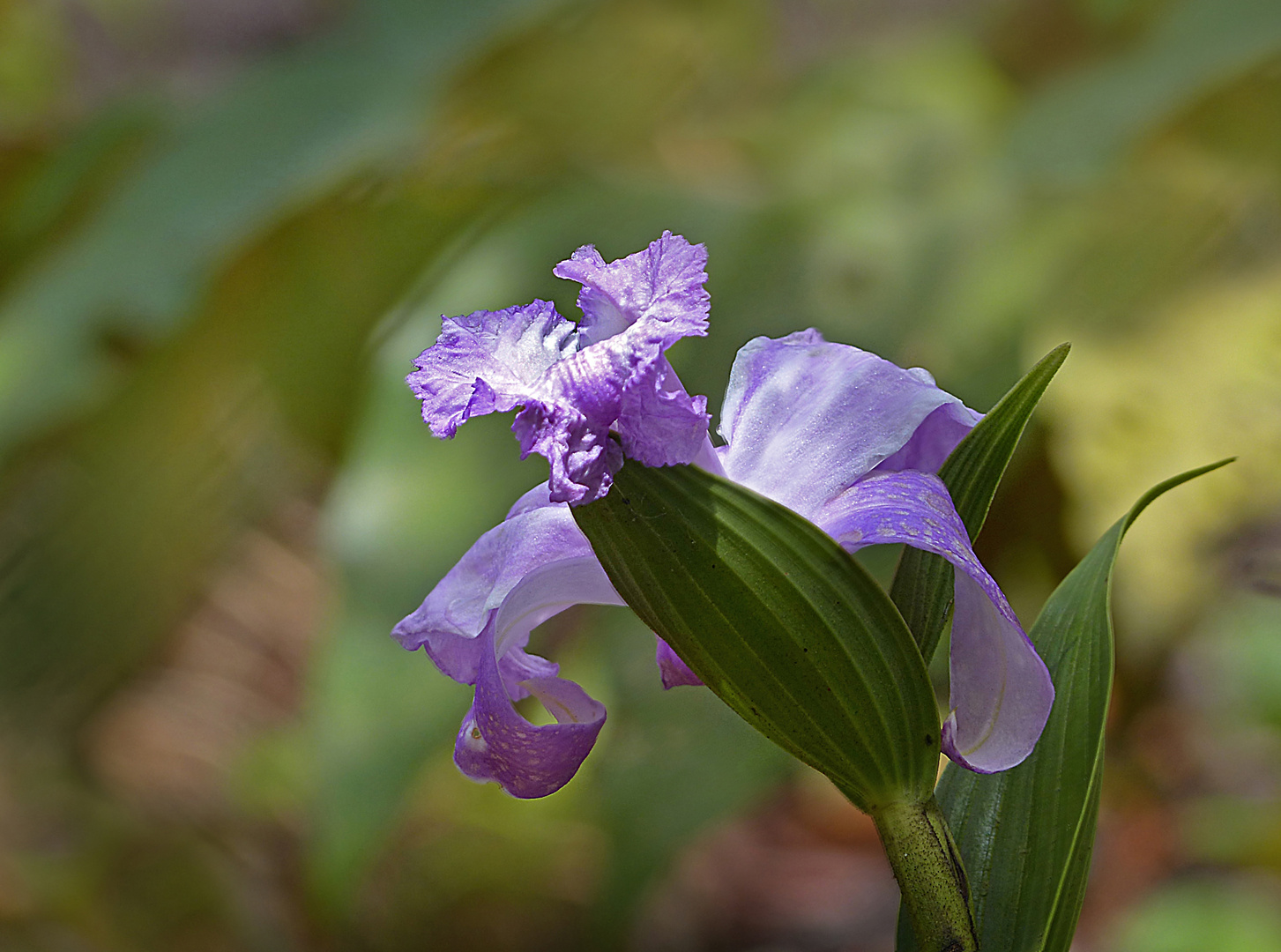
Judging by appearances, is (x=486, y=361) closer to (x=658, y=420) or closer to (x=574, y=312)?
(x=658, y=420)

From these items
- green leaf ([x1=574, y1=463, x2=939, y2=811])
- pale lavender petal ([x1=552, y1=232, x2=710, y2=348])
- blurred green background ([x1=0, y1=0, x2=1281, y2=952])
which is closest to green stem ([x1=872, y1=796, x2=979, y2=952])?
green leaf ([x1=574, y1=463, x2=939, y2=811])

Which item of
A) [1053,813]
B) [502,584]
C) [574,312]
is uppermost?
[502,584]

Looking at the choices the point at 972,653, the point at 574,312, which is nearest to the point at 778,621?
the point at 972,653

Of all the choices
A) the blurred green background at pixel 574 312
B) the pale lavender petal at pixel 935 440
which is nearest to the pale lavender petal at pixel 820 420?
the pale lavender petal at pixel 935 440

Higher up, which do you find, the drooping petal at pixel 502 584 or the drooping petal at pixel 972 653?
the drooping petal at pixel 502 584

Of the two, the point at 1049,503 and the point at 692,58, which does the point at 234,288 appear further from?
the point at 1049,503

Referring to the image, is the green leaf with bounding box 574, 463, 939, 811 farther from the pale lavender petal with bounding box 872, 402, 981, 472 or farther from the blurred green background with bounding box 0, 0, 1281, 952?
the blurred green background with bounding box 0, 0, 1281, 952

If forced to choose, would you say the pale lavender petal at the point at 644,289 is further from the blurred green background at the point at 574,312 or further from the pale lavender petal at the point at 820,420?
the blurred green background at the point at 574,312

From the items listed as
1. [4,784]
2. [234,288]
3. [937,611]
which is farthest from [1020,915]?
[4,784]
